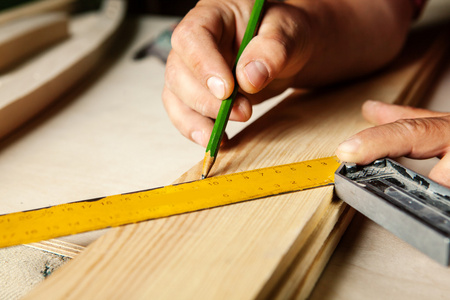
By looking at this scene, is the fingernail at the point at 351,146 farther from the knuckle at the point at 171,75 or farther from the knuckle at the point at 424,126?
the knuckle at the point at 171,75

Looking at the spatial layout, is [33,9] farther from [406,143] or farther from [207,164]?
[406,143]

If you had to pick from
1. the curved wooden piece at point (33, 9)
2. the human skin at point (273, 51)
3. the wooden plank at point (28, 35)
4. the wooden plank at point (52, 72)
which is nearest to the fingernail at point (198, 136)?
the human skin at point (273, 51)

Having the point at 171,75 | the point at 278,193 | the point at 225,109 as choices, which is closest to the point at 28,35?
the point at 171,75

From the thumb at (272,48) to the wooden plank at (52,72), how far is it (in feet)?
2.53

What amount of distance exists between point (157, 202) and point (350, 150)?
0.38 metres

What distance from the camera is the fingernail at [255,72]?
83 cm

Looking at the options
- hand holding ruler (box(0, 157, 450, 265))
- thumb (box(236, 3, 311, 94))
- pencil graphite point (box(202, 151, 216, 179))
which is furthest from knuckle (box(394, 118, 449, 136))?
pencil graphite point (box(202, 151, 216, 179))

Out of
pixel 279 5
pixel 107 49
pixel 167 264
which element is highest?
pixel 279 5

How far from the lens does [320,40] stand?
1.18 meters

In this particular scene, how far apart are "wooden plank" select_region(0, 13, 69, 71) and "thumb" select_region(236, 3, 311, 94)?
3.75 ft

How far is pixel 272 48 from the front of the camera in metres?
0.85

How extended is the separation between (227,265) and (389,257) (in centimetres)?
31

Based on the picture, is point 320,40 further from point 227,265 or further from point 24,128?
point 24,128

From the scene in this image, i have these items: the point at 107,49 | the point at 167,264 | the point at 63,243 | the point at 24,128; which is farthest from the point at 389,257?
the point at 107,49
